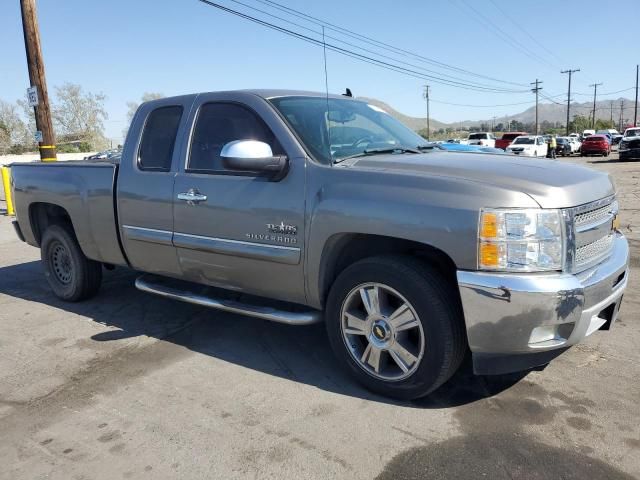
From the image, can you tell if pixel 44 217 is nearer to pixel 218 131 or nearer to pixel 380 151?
pixel 218 131

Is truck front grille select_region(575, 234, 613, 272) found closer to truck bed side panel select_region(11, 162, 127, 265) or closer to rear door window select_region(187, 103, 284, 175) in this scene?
rear door window select_region(187, 103, 284, 175)

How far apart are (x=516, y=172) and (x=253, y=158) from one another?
156 cm

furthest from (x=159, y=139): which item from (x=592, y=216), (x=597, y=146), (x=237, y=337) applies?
(x=597, y=146)

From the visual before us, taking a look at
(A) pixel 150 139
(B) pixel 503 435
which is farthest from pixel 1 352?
(B) pixel 503 435

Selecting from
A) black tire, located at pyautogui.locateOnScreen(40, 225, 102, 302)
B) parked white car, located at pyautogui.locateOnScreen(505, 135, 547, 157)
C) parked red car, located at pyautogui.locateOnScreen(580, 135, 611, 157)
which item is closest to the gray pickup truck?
black tire, located at pyautogui.locateOnScreen(40, 225, 102, 302)

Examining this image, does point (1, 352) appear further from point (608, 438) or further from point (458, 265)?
point (608, 438)

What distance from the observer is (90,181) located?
4.79m

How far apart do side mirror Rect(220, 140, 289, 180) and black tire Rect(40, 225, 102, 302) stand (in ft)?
8.68

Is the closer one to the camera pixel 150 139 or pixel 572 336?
pixel 572 336

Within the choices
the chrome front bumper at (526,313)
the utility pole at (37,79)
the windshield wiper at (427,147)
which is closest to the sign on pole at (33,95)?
the utility pole at (37,79)

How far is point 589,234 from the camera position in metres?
3.02

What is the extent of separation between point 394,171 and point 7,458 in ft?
8.52

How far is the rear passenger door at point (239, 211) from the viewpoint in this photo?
138 inches

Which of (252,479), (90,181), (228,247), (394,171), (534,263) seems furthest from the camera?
(90,181)
